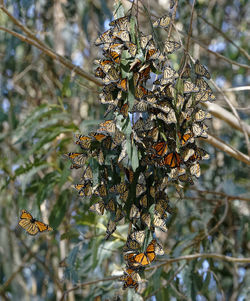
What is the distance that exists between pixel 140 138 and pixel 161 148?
0.19ft

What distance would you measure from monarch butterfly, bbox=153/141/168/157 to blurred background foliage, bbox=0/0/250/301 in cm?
65

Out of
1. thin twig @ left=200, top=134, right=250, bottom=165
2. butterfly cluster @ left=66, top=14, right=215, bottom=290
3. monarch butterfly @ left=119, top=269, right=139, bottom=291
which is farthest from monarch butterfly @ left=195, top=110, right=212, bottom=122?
thin twig @ left=200, top=134, right=250, bottom=165

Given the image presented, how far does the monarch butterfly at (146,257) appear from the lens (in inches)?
41.8

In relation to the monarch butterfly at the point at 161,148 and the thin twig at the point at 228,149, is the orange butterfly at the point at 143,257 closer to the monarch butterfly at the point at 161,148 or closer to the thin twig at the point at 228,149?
the monarch butterfly at the point at 161,148

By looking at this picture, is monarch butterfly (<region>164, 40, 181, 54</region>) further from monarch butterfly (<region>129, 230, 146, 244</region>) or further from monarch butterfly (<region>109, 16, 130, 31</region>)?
monarch butterfly (<region>129, 230, 146, 244</region>)

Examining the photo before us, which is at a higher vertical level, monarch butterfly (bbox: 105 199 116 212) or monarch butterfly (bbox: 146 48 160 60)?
monarch butterfly (bbox: 146 48 160 60)

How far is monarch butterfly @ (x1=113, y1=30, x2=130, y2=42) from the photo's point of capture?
1.12 m

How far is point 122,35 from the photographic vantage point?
1.12 metres

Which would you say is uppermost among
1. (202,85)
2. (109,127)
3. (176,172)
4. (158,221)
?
(202,85)

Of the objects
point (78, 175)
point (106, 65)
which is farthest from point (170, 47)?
point (78, 175)

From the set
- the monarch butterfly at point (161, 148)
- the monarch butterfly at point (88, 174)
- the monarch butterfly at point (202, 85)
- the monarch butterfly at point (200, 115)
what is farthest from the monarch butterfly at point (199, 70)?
the monarch butterfly at point (88, 174)

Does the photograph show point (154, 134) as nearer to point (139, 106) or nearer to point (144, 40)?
point (139, 106)

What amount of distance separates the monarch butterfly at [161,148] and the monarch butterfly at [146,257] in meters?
0.19

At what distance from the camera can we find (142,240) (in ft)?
3.49
